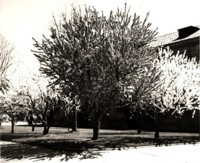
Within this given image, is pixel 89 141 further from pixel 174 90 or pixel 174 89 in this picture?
pixel 174 89

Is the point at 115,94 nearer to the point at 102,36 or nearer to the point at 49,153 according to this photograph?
the point at 102,36

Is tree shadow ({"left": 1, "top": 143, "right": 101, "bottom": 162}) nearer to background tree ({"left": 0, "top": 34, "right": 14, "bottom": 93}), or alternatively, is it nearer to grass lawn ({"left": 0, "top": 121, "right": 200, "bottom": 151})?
grass lawn ({"left": 0, "top": 121, "right": 200, "bottom": 151})

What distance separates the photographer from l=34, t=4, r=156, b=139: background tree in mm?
15453

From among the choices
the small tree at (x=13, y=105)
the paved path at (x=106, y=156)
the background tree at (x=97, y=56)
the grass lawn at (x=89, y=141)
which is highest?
the background tree at (x=97, y=56)

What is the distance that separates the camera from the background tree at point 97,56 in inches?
608

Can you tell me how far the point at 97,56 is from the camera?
15719 millimetres

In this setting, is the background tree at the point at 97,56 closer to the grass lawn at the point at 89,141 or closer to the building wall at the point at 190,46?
the grass lawn at the point at 89,141

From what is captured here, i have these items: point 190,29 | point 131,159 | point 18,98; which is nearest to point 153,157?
point 131,159

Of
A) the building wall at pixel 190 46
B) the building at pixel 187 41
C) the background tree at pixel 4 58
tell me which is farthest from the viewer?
the building at pixel 187 41

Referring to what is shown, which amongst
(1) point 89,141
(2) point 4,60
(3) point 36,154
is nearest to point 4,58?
(2) point 4,60

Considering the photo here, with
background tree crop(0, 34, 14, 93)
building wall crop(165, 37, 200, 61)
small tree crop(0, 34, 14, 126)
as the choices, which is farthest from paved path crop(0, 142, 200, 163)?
building wall crop(165, 37, 200, 61)

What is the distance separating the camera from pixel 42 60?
627 inches

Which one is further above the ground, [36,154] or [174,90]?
[174,90]

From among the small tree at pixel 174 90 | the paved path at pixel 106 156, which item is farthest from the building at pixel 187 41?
the paved path at pixel 106 156
